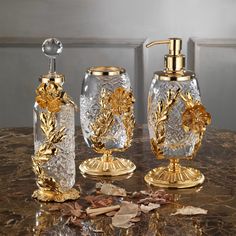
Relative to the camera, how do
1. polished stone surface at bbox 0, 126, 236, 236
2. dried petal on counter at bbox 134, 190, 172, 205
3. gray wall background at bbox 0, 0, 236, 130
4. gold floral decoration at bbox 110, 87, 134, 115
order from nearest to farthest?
polished stone surface at bbox 0, 126, 236, 236, dried petal on counter at bbox 134, 190, 172, 205, gold floral decoration at bbox 110, 87, 134, 115, gray wall background at bbox 0, 0, 236, 130

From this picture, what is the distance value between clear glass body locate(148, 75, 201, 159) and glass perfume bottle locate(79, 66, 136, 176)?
88mm

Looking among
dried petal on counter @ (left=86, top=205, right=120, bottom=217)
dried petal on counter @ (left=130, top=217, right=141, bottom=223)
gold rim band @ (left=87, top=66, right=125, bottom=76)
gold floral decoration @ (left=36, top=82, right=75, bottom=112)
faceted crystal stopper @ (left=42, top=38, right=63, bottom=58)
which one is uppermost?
faceted crystal stopper @ (left=42, top=38, right=63, bottom=58)

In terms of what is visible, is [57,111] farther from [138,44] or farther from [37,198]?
[138,44]

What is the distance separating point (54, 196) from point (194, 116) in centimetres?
31

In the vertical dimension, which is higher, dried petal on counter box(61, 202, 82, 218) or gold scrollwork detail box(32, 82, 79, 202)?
gold scrollwork detail box(32, 82, 79, 202)

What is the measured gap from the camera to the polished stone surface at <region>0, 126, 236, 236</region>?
1056 millimetres

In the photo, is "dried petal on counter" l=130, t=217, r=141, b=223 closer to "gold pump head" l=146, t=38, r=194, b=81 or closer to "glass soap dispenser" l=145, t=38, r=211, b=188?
"glass soap dispenser" l=145, t=38, r=211, b=188

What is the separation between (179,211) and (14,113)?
188 cm

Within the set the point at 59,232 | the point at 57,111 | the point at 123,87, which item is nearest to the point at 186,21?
the point at 123,87

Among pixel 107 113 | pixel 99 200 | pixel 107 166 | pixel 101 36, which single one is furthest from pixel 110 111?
pixel 101 36

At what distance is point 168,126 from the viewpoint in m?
1.24

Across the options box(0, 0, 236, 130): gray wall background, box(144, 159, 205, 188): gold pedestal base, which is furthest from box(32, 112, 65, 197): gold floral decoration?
box(0, 0, 236, 130): gray wall background

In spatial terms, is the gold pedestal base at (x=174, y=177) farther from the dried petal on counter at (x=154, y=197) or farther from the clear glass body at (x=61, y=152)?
the clear glass body at (x=61, y=152)

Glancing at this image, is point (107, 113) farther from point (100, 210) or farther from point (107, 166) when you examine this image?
point (100, 210)
